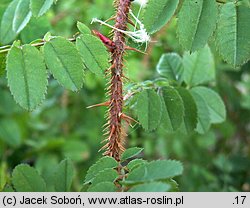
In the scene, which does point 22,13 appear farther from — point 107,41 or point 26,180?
point 26,180

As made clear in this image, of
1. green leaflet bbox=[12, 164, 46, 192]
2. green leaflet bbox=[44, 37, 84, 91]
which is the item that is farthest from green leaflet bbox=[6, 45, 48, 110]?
green leaflet bbox=[12, 164, 46, 192]

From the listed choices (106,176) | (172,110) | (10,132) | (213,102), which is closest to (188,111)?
(172,110)

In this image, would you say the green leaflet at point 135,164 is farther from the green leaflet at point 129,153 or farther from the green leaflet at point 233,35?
the green leaflet at point 233,35

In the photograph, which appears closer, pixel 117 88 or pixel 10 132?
pixel 117 88

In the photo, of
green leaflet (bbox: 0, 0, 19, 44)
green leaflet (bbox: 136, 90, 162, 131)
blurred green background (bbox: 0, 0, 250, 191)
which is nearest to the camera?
green leaflet (bbox: 136, 90, 162, 131)

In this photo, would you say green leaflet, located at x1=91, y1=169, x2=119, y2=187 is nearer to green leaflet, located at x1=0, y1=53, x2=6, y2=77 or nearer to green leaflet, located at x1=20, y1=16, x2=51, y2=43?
green leaflet, located at x1=0, y1=53, x2=6, y2=77
